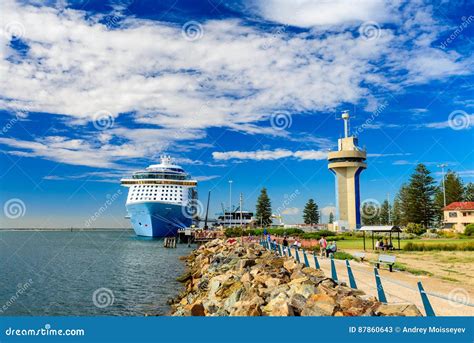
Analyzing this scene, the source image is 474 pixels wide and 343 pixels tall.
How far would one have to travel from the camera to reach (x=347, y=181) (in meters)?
57.0

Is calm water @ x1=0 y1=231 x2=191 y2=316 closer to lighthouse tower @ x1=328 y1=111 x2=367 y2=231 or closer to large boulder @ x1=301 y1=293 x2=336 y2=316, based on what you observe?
large boulder @ x1=301 y1=293 x2=336 y2=316

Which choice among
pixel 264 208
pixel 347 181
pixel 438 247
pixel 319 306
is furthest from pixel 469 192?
pixel 319 306

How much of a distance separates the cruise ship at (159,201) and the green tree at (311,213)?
27.1 metres

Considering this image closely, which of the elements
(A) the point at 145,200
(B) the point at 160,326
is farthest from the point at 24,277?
(A) the point at 145,200

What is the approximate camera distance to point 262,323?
7820 mm

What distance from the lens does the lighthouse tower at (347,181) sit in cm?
5547

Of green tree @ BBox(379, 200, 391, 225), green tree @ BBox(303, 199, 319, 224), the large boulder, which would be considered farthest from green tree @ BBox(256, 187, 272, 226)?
the large boulder

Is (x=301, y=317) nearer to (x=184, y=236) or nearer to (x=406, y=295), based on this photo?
(x=406, y=295)

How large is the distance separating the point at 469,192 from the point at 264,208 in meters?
37.1

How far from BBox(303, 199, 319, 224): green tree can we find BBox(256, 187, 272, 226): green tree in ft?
25.6

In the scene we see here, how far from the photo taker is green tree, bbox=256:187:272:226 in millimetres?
82500

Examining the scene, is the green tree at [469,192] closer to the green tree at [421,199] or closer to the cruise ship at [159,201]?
the green tree at [421,199]

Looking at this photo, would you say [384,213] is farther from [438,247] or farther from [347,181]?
[438,247]

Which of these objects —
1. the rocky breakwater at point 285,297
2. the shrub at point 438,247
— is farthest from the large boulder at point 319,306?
the shrub at point 438,247
